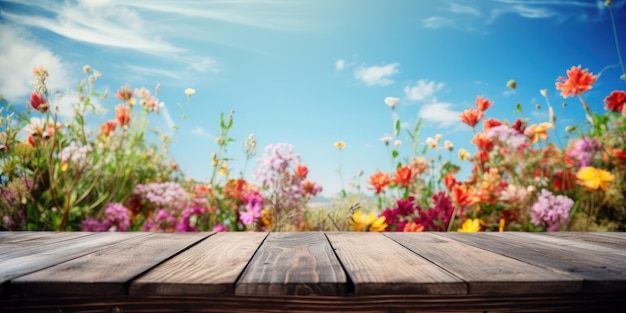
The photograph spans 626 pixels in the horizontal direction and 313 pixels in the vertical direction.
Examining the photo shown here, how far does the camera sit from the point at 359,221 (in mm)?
2477

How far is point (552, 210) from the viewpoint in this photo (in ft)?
8.42

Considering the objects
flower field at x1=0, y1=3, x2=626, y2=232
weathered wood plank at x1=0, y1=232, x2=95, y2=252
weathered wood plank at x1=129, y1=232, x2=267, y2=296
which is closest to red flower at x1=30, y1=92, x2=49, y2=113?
flower field at x1=0, y1=3, x2=626, y2=232

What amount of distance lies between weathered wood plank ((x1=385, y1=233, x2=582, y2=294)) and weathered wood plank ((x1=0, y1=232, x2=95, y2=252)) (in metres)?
1.03

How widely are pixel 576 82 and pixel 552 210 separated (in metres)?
0.89

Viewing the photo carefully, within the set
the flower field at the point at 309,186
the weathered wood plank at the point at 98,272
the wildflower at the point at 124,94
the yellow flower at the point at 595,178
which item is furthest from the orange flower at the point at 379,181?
the weathered wood plank at the point at 98,272

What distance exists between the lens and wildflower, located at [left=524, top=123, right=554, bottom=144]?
2963 mm

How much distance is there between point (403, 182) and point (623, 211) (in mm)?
1360

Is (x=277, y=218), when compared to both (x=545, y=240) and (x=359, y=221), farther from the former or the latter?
(x=545, y=240)

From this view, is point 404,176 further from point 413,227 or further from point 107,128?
point 107,128

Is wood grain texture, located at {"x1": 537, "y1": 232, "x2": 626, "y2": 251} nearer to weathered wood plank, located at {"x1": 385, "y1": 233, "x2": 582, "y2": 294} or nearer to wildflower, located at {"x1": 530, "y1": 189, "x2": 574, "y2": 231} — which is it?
weathered wood plank, located at {"x1": 385, "y1": 233, "x2": 582, "y2": 294}

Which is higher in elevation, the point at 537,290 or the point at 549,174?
the point at 549,174

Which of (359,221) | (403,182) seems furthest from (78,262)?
(403,182)

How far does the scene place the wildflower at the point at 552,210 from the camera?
257cm

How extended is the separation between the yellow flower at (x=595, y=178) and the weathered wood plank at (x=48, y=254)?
2428mm
